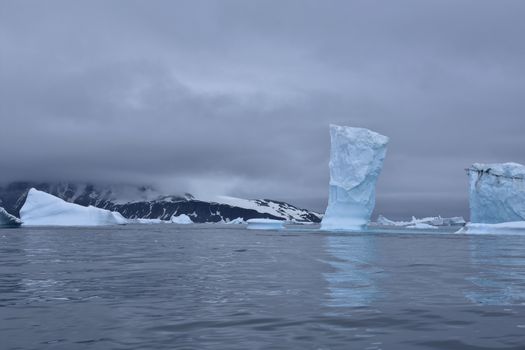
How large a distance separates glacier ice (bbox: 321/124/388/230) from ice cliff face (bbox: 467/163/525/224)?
11.2 m

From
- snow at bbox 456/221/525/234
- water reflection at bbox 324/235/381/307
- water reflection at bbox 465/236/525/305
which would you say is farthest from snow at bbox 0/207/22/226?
water reflection at bbox 465/236/525/305

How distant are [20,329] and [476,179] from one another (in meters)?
60.1

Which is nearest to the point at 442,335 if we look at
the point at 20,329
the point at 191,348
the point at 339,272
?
the point at 191,348

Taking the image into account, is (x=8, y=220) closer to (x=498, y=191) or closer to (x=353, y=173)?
(x=353, y=173)

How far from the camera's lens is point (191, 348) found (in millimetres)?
6355

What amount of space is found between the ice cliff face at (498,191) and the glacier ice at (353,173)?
1117cm

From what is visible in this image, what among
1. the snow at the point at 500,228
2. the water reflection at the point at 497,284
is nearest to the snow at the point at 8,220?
the snow at the point at 500,228

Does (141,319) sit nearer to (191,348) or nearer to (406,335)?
(191,348)

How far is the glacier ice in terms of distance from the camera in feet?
191

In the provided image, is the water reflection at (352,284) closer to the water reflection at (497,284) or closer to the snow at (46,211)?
the water reflection at (497,284)

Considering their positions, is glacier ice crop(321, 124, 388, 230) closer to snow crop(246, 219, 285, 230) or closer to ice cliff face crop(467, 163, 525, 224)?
ice cliff face crop(467, 163, 525, 224)

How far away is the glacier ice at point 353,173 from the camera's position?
191 feet

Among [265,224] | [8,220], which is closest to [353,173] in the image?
[265,224]

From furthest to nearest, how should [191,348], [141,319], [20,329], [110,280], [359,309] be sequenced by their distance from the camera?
[110,280], [359,309], [141,319], [20,329], [191,348]
